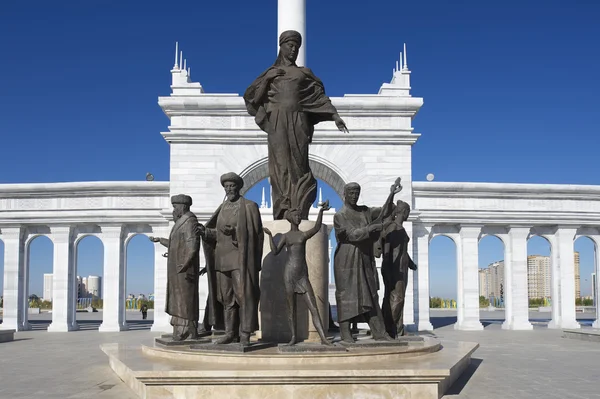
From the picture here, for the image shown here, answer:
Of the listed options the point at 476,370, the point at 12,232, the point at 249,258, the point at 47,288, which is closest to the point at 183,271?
the point at 249,258

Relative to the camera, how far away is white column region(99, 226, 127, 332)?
29.3m

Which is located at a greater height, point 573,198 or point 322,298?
point 573,198

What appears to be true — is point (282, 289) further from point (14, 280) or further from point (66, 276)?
point (14, 280)

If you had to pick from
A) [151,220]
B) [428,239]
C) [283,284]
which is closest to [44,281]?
[151,220]

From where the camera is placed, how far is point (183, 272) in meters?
10.9

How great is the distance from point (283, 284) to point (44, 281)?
91.1 m

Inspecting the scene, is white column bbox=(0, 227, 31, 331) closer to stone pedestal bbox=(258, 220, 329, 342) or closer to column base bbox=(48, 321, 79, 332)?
column base bbox=(48, 321, 79, 332)

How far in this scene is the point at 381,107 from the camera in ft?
95.4

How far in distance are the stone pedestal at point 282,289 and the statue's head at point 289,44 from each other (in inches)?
125

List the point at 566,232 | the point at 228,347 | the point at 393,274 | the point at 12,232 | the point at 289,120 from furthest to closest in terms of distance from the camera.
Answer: the point at 566,232 → the point at 12,232 → the point at 393,274 → the point at 289,120 → the point at 228,347

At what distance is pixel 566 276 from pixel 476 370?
63.7ft

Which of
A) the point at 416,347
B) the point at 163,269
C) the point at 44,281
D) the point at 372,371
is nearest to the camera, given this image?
the point at 372,371

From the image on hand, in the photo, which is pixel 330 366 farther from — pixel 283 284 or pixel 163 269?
pixel 163 269

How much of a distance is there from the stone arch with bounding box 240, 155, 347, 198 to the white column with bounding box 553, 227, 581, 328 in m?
11.2
